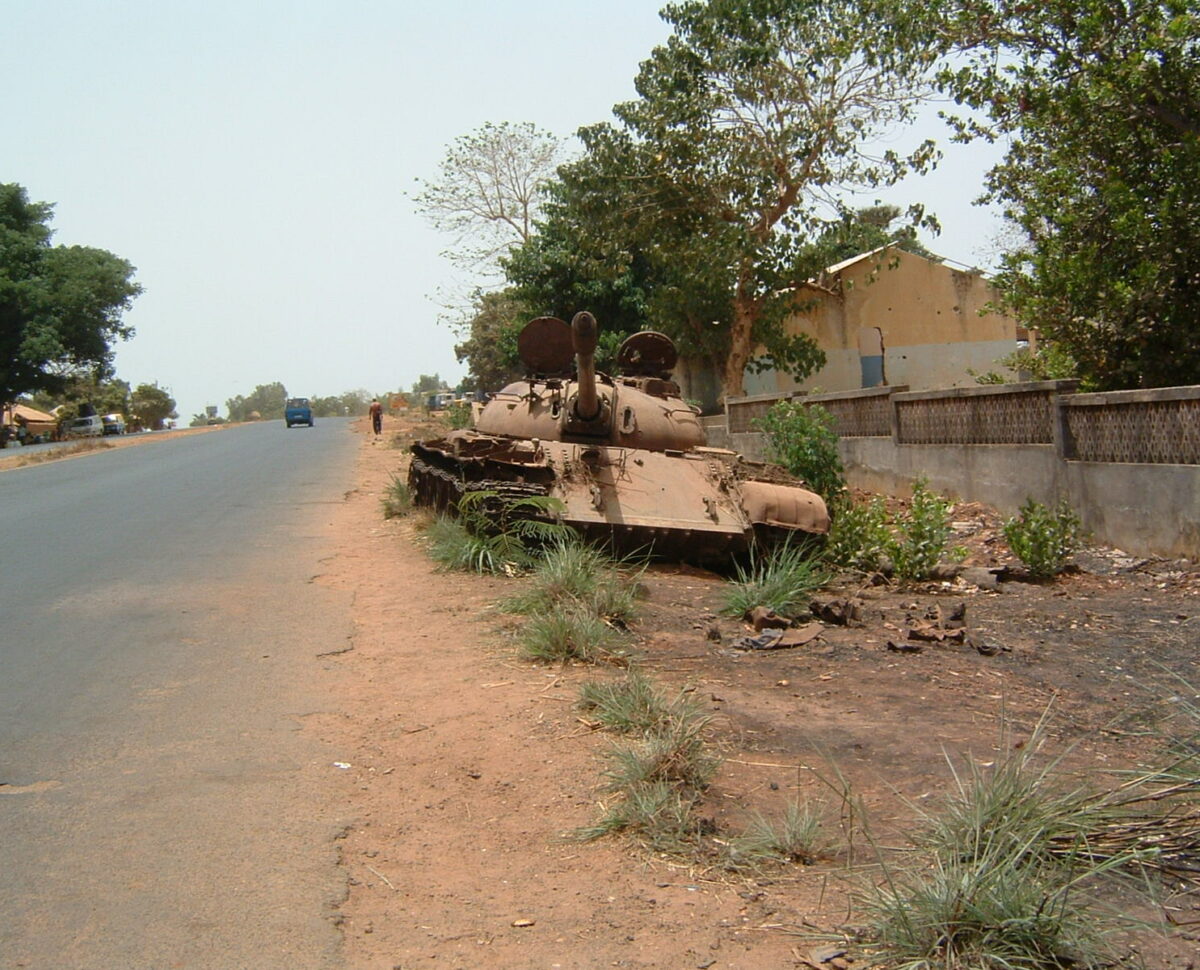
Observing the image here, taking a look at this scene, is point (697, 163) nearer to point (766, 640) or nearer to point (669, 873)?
point (766, 640)

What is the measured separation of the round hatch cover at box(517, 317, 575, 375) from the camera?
1327cm

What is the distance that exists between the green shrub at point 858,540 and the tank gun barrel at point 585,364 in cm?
256

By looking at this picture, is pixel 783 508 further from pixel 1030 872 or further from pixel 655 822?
pixel 1030 872

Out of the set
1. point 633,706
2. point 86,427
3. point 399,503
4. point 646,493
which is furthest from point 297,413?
point 633,706

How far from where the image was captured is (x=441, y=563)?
10.7 m

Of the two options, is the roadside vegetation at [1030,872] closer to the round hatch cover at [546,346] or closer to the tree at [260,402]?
the round hatch cover at [546,346]

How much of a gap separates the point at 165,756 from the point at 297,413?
179ft

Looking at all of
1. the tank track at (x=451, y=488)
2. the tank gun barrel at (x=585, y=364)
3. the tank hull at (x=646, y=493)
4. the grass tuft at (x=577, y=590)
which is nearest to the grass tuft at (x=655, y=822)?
the grass tuft at (x=577, y=590)

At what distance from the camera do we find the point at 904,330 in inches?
1198

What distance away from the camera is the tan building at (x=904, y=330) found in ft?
98.3

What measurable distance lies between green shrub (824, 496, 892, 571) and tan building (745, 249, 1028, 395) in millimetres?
18341

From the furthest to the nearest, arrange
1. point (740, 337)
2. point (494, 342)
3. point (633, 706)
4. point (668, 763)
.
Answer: point (494, 342) < point (740, 337) < point (633, 706) < point (668, 763)

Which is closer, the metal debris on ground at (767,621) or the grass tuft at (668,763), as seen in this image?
the grass tuft at (668,763)

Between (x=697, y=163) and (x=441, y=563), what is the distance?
48.9ft
